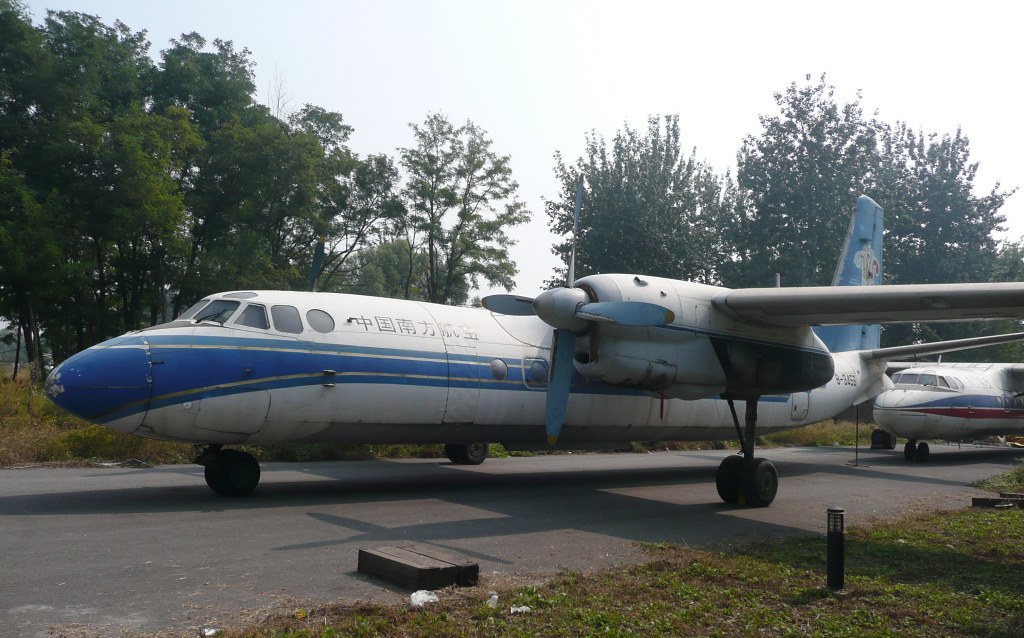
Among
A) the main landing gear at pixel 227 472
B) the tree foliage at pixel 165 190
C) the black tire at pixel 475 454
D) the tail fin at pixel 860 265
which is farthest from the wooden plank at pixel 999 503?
the tree foliage at pixel 165 190

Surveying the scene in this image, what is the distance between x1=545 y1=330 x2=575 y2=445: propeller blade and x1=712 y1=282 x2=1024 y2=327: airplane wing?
2365 mm

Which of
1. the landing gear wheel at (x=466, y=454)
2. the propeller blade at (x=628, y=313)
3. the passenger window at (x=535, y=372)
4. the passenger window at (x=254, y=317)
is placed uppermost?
the propeller blade at (x=628, y=313)

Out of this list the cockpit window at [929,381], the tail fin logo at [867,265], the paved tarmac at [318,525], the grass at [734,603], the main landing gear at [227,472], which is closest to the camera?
the grass at [734,603]

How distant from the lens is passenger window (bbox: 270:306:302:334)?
11.3 m

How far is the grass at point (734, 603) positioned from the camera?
217 inches

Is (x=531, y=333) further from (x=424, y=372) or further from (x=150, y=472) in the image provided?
(x=150, y=472)

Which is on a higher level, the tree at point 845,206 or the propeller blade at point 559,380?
the tree at point 845,206

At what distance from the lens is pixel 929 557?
8484 millimetres

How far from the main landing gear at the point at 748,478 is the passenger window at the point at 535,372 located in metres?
3.24

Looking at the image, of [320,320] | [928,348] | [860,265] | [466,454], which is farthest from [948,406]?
[320,320]

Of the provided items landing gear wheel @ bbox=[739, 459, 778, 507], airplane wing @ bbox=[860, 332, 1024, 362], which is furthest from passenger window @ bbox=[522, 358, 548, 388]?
airplane wing @ bbox=[860, 332, 1024, 362]

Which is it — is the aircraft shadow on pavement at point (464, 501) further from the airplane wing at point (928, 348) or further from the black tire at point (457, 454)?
the airplane wing at point (928, 348)

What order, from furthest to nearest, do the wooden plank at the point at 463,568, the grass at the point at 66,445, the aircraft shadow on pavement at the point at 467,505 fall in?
the grass at the point at 66,445, the aircraft shadow on pavement at the point at 467,505, the wooden plank at the point at 463,568

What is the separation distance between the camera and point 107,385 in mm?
9766
